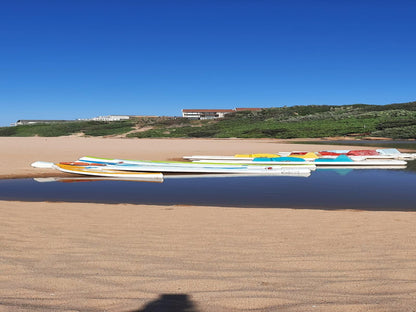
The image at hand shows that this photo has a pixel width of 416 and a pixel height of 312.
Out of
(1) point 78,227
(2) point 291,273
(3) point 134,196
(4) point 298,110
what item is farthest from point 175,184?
(4) point 298,110

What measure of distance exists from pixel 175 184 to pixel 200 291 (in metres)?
12.3

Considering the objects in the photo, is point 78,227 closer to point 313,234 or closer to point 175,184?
point 313,234

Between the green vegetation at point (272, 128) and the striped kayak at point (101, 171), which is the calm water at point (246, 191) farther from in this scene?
the green vegetation at point (272, 128)

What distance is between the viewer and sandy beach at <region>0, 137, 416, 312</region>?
13.2 feet

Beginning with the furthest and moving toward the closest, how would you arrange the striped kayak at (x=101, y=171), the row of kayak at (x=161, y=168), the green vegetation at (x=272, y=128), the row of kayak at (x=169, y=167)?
the green vegetation at (x=272, y=128) → the row of kayak at (x=161, y=168) → the row of kayak at (x=169, y=167) → the striped kayak at (x=101, y=171)

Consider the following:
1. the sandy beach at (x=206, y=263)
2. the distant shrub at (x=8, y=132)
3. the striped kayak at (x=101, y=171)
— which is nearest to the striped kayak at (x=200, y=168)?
the striped kayak at (x=101, y=171)

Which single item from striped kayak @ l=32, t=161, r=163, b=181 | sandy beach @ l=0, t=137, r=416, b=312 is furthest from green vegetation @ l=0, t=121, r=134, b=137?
sandy beach @ l=0, t=137, r=416, b=312

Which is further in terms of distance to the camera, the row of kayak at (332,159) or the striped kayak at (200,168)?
the row of kayak at (332,159)

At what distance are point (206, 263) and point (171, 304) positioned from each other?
1403 mm

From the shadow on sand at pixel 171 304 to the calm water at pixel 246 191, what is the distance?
7.62m

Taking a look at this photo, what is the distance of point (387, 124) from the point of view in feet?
225

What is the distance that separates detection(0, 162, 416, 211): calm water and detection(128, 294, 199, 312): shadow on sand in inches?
300

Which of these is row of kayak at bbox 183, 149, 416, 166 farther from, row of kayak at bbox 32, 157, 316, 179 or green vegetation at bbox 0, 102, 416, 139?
green vegetation at bbox 0, 102, 416, 139

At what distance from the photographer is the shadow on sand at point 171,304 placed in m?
3.84
